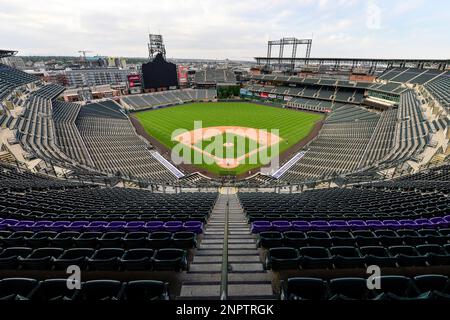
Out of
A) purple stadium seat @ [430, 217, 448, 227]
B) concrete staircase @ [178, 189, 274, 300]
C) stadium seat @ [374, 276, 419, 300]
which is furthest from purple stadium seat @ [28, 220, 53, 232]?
purple stadium seat @ [430, 217, 448, 227]

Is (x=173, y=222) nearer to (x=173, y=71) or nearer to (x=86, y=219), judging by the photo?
(x=86, y=219)

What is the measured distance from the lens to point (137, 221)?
9.42m

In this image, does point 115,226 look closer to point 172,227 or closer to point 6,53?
point 172,227

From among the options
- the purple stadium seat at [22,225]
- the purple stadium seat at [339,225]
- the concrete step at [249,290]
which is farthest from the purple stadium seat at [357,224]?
the purple stadium seat at [22,225]

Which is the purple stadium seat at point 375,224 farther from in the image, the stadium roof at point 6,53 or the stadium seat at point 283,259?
the stadium roof at point 6,53

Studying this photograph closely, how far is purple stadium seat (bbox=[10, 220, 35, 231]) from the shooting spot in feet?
27.0

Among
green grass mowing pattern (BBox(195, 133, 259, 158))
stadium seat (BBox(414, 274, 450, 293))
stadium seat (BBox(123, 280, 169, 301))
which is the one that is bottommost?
green grass mowing pattern (BBox(195, 133, 259, 158))

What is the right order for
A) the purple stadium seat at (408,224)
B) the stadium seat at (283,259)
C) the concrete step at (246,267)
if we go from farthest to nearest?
the purple stadium seat at (408,224), the concrete step at (246,267), the stadium seat at (283,259)

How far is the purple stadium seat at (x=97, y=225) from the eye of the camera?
324 inches

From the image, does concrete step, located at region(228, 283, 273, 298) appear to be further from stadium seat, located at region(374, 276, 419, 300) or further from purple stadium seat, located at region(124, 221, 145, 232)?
purple stadium seat, located at region(124, 221, 145, 232)

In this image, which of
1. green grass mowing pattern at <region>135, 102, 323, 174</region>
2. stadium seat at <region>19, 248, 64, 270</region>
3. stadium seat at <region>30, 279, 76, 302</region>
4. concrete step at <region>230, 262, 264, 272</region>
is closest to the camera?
stadium seat at <region>30, 279, 76, 302</region>

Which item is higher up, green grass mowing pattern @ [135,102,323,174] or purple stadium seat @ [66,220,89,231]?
purple stadium seat @ [66,220,89,231]

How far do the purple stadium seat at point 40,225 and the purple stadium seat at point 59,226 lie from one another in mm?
170

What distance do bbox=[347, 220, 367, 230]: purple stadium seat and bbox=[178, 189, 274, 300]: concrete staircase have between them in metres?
3.81
